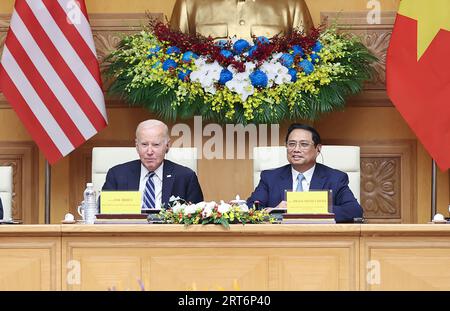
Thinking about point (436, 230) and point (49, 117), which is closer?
point (436, 230)

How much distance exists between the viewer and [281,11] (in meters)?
6.95

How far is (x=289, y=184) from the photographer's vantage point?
569 centimetres

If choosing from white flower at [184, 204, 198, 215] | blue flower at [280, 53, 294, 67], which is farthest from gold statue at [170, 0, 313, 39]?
white flower at [184, 204, 198, 215]

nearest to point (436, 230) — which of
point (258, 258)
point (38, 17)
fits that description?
point (258, 258)

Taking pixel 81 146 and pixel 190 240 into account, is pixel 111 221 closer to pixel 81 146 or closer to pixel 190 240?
pixel 190 240

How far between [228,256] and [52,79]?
2695 mm

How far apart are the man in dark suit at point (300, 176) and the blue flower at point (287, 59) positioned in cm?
97

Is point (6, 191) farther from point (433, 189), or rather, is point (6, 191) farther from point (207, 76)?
point (433, 189)

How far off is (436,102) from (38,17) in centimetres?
247

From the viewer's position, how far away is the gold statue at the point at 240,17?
22.6ft

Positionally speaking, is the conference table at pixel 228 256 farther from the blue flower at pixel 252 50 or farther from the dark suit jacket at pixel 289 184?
the blue flower at pixel 252 50

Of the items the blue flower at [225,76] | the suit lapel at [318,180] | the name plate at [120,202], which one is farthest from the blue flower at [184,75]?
the name plate at [120,202]

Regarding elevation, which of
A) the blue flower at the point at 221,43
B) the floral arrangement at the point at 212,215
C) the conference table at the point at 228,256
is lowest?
the conference table at the point at 228,256

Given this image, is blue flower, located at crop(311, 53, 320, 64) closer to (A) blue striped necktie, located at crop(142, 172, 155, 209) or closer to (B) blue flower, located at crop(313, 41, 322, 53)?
(B) blue flower, located at crop(313, 41, 322, 53)
